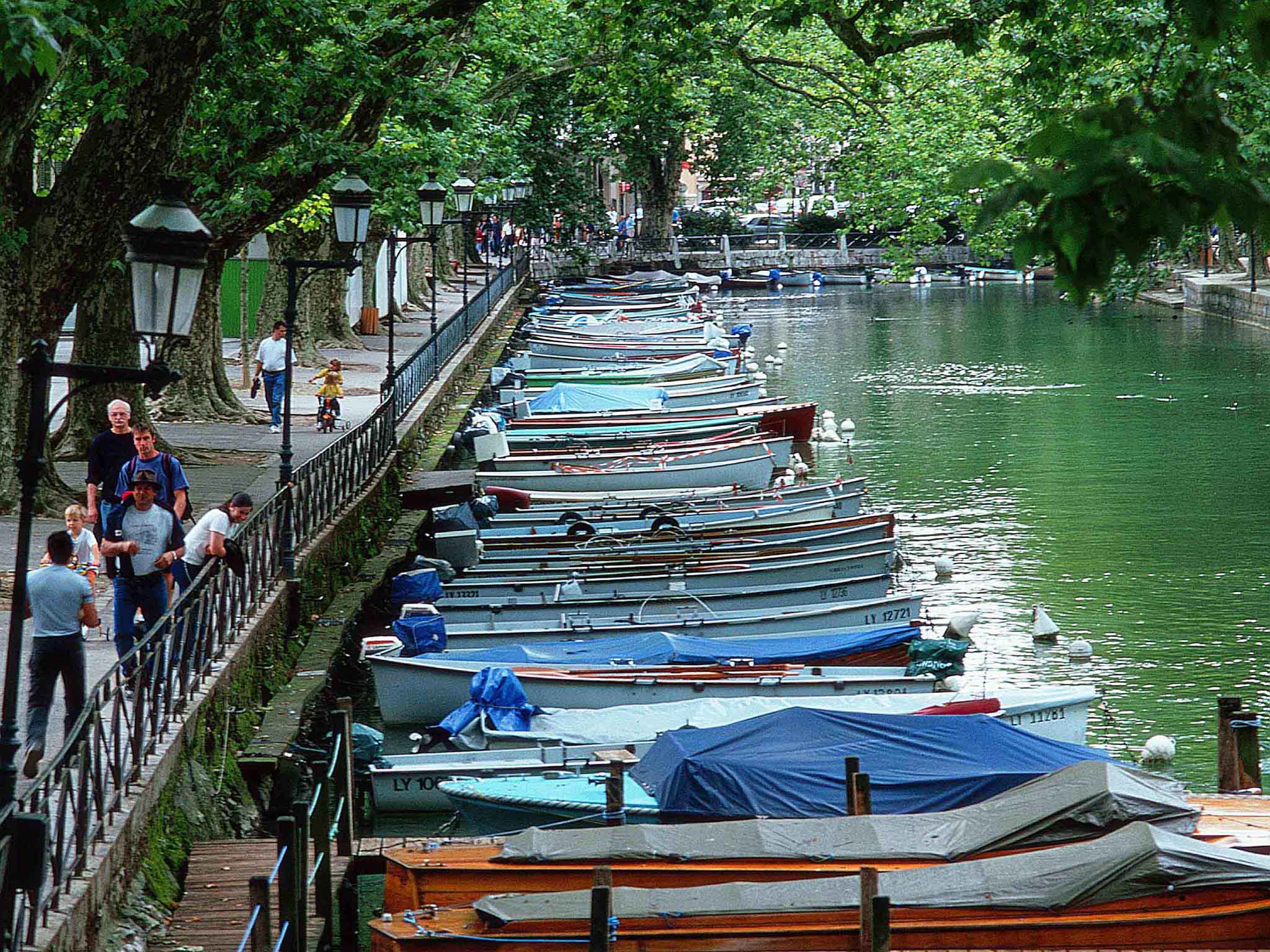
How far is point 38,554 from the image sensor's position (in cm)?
1791

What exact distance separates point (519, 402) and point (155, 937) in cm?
2771

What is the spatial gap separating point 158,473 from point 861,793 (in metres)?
6.11

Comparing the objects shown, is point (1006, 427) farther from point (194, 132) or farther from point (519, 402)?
point (194, 132)

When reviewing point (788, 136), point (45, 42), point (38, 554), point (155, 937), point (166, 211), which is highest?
point (788, 136)

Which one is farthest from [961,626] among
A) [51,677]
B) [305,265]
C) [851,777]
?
[51,677]

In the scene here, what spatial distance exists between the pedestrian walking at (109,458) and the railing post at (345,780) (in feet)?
8.29

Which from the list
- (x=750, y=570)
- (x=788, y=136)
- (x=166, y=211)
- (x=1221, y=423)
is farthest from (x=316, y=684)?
(x=788, y=136)

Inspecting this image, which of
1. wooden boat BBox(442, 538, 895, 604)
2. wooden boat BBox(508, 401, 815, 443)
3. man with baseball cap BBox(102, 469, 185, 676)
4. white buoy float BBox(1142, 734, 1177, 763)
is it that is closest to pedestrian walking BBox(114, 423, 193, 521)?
man with baseball cap BBox(102, 469, 185, 676)

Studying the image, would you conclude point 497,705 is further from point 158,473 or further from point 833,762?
point 158,473

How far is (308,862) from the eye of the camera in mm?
11969

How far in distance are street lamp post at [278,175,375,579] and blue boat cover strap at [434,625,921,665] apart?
2183mm

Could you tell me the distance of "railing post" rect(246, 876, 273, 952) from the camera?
977 cm

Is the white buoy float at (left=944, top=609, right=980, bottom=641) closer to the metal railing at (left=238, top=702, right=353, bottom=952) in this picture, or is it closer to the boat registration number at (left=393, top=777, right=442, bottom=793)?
the boat registration number at (left=393, top=777, right=442, bottom=793)

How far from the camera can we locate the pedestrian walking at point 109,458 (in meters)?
14.8
